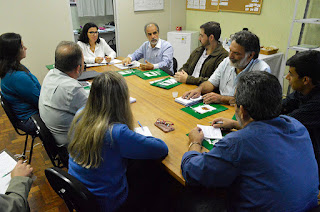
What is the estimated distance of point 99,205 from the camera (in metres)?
1.30

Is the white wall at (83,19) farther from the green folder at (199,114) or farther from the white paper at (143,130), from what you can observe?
the white paper at (143,130)

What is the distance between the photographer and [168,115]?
6.39 ft

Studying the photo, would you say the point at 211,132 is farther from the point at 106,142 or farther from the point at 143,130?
the point at 106,142

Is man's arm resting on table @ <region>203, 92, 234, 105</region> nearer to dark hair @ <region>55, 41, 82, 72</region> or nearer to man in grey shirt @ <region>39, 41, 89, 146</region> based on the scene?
man in grey shirt @ <region>39, 41, 89, 146</region>

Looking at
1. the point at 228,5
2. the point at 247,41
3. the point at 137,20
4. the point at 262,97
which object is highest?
the point at 228,5

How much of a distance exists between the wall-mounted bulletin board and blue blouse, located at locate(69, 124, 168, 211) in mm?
4084

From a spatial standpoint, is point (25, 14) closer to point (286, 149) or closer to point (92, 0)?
point (92, 0)

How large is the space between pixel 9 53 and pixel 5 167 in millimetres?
1342

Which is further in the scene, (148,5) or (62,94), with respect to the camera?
(148,5)

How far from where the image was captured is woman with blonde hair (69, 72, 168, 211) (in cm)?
119

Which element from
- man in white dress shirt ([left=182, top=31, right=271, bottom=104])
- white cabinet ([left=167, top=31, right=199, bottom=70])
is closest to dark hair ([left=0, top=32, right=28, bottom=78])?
man in white dress shirt ([left=182, top=31, right=271, bottom=104])

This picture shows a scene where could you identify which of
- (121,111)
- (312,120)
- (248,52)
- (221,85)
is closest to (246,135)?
(121,111)

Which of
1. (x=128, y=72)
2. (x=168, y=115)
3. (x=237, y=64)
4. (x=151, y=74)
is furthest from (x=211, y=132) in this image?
(x=128, y=72)

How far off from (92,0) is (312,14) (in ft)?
16.9
